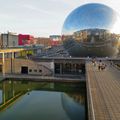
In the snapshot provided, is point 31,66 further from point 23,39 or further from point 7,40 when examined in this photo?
point 23,39

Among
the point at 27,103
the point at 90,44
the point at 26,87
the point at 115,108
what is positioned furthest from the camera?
the point at 90,44

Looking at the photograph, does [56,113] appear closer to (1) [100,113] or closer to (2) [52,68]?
(1) [100,113]

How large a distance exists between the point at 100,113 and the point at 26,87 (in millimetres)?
19938

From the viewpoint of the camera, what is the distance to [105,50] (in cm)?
3844

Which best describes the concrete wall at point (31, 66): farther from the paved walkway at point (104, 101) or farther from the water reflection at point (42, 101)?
the paved walkway at point (104, 101)

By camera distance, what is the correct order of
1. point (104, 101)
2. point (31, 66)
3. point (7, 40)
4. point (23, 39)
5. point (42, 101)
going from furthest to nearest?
point (23, 39) < point (7, 40) < point (31, 66) < point (42, 101) < point (104, 101)

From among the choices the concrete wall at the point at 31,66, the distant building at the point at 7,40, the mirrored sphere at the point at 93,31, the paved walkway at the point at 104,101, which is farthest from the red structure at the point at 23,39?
the paved walkway at the point at 104,101

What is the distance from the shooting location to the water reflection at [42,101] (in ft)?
62.6

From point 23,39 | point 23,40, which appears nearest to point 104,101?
point 23,40

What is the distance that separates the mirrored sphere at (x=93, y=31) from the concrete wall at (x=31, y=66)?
18.8 feet

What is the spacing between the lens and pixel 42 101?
23484 millimetres

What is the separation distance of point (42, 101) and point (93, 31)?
57.3 feet

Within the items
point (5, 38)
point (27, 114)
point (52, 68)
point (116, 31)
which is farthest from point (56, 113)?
point (5, 38)

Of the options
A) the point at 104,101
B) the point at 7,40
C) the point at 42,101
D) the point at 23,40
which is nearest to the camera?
the point at 104,101
